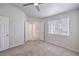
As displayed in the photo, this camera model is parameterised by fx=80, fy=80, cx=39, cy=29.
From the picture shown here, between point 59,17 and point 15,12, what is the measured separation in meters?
2.54

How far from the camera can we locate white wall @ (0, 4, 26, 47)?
4048mm

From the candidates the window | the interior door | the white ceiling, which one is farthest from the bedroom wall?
the interior door

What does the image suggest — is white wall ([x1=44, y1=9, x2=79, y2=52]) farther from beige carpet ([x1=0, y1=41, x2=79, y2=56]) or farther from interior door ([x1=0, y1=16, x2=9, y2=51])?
interior door ([x1=0, y1=16, x2=9, y2=51])

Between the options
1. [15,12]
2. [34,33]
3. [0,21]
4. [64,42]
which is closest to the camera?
[0,21]

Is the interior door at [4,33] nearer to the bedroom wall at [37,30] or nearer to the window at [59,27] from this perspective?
the bedroom wall at [37,30]

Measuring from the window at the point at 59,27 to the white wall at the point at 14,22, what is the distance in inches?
77.9

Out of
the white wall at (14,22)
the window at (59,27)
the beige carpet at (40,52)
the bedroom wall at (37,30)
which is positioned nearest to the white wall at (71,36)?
the window at (59,27)

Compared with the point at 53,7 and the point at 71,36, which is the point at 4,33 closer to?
the point at 53,7

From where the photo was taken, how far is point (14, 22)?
465 cm

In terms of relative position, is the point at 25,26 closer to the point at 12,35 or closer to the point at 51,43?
the point at 12,35

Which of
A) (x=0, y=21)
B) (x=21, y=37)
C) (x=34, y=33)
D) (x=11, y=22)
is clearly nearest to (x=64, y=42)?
(x=34, y=33)

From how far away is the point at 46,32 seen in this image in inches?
198

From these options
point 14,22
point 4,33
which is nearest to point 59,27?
point 14,22

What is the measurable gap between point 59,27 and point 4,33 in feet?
9.13
